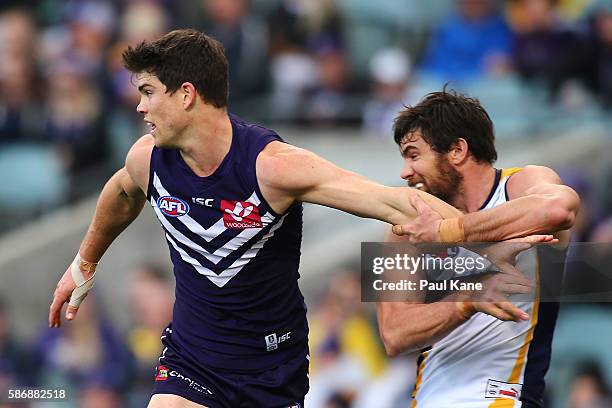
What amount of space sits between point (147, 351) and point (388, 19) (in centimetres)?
460

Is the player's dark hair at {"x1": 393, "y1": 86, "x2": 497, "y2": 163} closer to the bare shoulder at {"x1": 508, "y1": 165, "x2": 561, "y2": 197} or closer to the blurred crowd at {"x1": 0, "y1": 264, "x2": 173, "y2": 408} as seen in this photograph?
the bare shoulder at {"x1": 508, "y1": 165, "x2": 561, "y2": 197}

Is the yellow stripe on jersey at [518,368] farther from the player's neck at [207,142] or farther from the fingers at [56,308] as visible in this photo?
the fingers at [56,308]

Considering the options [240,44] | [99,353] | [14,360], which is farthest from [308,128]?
[14,360]

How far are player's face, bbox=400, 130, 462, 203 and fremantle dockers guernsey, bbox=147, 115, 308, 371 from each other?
592 millimetres

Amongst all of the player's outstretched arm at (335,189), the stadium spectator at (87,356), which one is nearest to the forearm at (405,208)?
the player's outstretched arm at (335,189)

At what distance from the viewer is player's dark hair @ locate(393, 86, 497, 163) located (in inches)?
242

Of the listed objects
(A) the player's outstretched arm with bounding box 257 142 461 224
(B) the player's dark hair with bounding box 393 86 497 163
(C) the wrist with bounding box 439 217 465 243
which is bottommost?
(C) the wrist with bounding box 439 217 465 243

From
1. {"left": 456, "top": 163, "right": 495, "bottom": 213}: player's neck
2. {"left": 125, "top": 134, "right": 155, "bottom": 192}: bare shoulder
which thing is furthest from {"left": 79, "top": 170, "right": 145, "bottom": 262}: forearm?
{"left": 456, "top": 163, "right": 495, "bottom": 213}: player's neck

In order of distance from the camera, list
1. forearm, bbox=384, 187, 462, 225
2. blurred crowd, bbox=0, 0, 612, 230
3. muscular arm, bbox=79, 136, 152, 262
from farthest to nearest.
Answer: blurred crowd, bbox=0, 0, 612, 230, muscular arm, bbox=79, 136, 152, 262, forearm, bbox=384, 187, 462, 225

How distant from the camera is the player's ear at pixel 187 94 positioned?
6074 mm

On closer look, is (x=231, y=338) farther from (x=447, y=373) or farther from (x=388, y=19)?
(x=388, y=19)

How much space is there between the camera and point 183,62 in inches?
240

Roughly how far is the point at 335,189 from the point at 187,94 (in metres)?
0.88

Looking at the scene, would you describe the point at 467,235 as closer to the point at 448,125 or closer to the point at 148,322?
the point at 448,125
